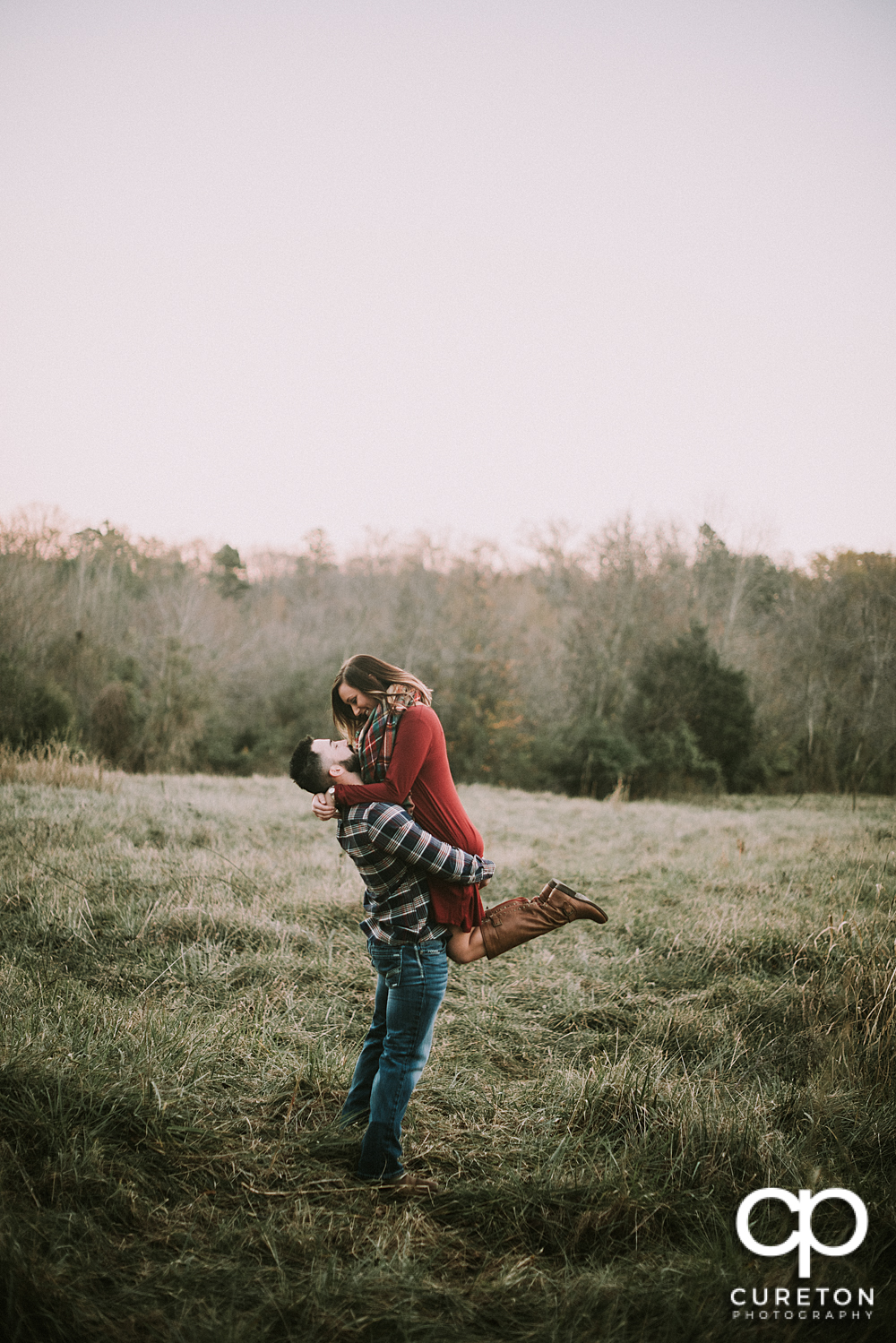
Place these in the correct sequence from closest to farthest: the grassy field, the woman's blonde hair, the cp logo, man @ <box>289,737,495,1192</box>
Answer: the grassy field, the cp logo, man @ <box>289,737,495,1192</box>, the woman's blonde hair

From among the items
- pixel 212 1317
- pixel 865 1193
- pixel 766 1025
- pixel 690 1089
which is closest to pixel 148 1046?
pixel 212 1317

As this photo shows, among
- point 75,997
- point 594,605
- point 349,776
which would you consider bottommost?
point 75,997

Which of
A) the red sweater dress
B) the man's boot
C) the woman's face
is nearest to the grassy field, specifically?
the man's boot

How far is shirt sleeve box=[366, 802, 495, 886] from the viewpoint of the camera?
242cm

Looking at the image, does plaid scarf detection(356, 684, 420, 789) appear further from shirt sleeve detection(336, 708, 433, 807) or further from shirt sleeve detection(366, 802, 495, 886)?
shirt sleeve detection(366, 802, 495, 886)

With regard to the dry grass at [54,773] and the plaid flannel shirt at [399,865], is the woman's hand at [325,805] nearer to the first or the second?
the plaid flannel shirt at [399,865]

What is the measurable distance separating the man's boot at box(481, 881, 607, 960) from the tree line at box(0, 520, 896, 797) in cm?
1348

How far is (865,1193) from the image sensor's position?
8.66ft

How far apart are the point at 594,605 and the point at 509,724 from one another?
525 centimetres

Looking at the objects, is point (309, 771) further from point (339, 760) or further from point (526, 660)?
point (526, 660)

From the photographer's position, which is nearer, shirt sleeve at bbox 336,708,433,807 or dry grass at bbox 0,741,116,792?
shirt sleeve at bbox 336,708,433,807

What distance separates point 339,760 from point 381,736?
188 millimetres

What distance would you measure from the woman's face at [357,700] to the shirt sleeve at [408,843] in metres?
0.42

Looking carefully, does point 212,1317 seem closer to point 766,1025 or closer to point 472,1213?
point 472,1213
